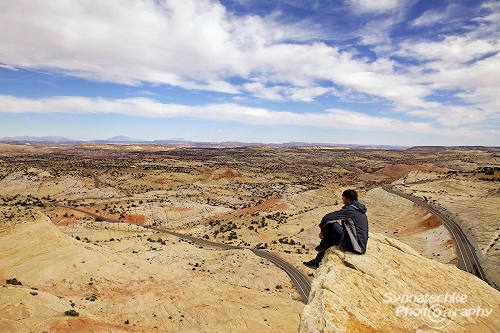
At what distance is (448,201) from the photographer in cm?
4881

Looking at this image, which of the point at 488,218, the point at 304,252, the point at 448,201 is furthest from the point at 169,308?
the point at 448,201

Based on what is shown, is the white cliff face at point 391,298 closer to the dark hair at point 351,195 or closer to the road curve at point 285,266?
the dark hair at point 351,195

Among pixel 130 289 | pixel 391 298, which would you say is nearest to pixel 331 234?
pixel 391 298

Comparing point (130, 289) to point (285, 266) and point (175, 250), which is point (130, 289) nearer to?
point (175, 250)

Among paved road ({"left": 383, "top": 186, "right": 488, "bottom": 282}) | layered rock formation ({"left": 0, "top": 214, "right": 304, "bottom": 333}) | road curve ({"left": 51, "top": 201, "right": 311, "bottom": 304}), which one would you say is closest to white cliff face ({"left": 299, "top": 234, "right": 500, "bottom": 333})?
layered rock formation ({"left": 0, "top": 214, "right": 304, "bottom": 333})

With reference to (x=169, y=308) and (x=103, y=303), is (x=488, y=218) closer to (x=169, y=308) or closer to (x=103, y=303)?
(x=169, y=308)

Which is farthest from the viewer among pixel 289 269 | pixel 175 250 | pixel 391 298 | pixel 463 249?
→ pixel 175 250

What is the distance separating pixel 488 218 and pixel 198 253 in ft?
125

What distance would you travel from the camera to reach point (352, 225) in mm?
7703

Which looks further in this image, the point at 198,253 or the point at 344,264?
the point at 198,253

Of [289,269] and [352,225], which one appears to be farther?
[289,269]

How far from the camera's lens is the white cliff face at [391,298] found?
6.32 metres

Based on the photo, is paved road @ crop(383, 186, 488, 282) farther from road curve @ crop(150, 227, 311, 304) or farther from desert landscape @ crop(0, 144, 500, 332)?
road curve @ crop(150, 227, 311, 304)

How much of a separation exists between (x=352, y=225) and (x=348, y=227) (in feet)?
0.39
